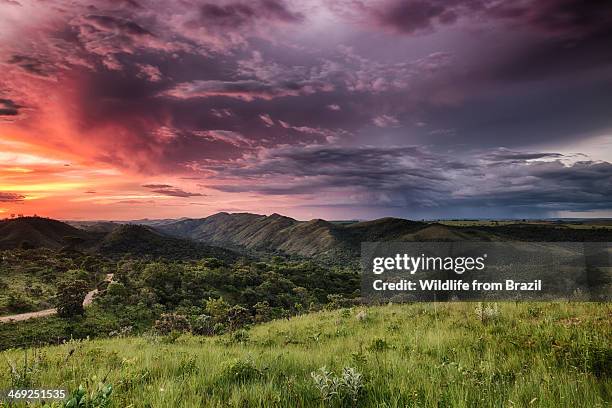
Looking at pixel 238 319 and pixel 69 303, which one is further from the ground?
pixel 238 319

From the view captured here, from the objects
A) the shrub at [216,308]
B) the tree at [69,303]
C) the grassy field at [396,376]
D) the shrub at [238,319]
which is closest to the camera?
the grassy field at [396,376]

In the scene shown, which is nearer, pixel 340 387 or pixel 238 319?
pixel 340 387

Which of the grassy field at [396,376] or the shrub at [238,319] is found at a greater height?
the grassy field at [396,376]

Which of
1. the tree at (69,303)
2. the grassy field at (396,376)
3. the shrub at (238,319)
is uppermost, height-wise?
the grassy field at (396,376)

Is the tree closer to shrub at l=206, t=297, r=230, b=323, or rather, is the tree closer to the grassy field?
shrub at l=206, t=297, r=230, b=323

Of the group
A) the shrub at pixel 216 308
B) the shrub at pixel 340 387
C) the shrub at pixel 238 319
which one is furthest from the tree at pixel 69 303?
the shrub at pixel 340 387

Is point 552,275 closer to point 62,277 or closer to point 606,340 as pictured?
point 606,340

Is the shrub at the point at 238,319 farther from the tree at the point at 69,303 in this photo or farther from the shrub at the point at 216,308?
the tree at the point at 69,303

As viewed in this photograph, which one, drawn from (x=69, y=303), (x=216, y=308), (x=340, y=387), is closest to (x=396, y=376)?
(x=340, y=387)

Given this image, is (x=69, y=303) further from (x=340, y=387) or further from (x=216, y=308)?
(x=340, y=387)

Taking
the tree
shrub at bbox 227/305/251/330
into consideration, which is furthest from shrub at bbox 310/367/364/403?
the tree

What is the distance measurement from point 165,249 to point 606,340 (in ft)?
645

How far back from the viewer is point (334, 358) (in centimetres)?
645

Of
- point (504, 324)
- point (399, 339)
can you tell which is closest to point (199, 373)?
point (399, 339)
